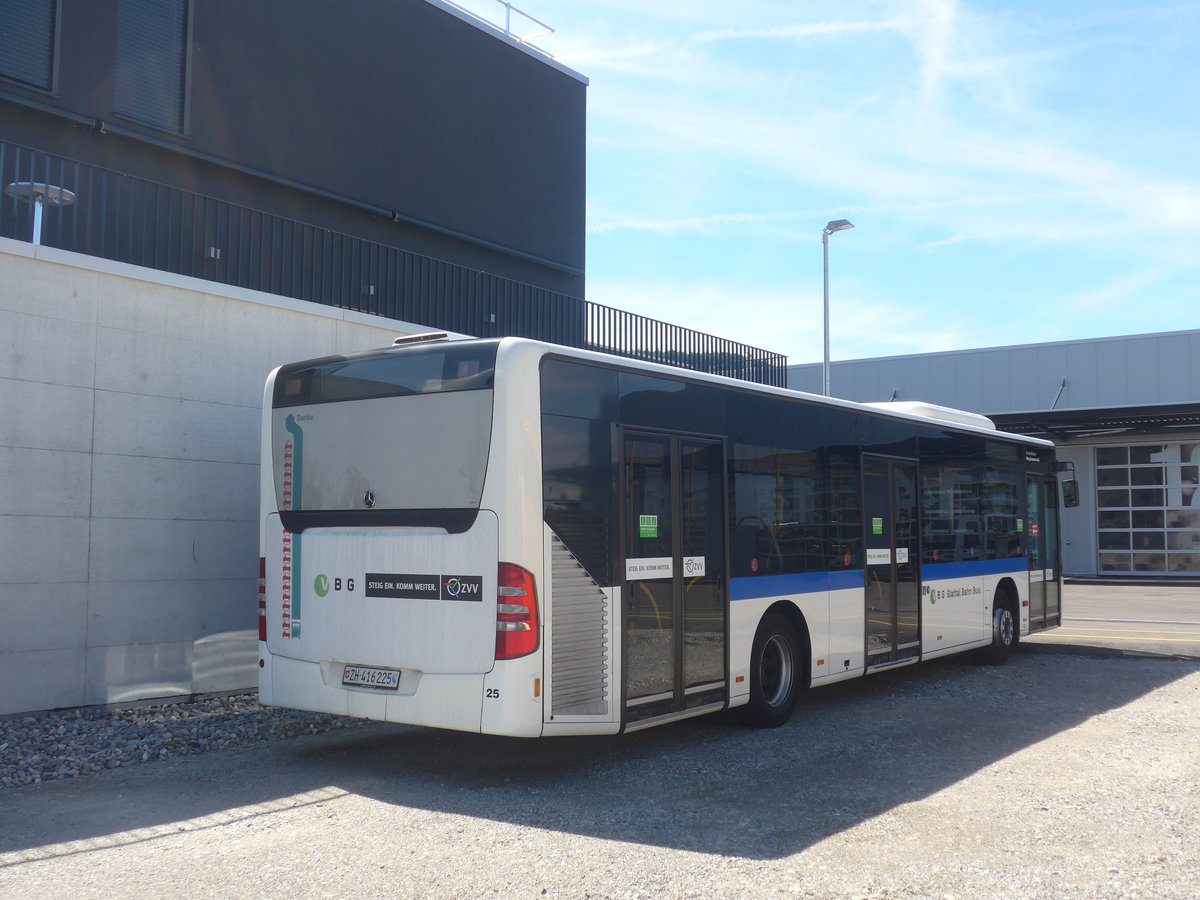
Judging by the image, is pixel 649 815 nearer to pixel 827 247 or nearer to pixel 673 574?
pixel 673 574

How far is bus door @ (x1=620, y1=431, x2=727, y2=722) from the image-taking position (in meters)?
7.79

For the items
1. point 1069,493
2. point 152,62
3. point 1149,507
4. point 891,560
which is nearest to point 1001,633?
point 1069,493

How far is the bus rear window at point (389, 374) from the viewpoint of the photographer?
24.0 feet

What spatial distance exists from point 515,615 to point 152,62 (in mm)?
11604

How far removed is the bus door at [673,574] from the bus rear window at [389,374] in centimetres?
123

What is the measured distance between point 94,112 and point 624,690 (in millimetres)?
11281

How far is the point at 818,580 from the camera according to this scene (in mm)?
10070

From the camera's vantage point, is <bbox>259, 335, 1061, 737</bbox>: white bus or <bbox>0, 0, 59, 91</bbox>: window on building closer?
<bbox>259, 335, 1061, 737</bbox>: white bus

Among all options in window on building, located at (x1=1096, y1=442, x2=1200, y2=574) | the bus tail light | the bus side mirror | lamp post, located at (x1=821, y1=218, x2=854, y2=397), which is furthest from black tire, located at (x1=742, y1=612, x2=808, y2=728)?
window on building, located at (x1=1096, y1=442, x2=1200, y2=574)

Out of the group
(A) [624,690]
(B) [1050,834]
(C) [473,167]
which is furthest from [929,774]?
(C) [473,167]

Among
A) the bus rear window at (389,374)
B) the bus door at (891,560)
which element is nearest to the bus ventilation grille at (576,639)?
the bus rear window at (389,374)

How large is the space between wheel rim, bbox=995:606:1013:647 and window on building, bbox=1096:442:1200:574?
847 inches

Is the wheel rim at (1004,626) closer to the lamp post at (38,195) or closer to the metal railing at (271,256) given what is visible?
the metal railing at (271,256)

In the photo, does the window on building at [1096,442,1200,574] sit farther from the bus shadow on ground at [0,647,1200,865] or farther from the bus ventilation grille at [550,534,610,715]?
the bus ventilation grille at [550,534,610,715]
